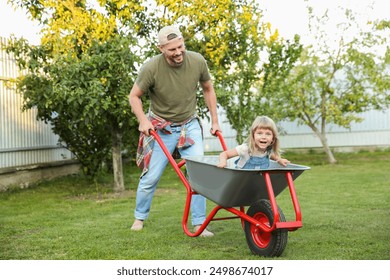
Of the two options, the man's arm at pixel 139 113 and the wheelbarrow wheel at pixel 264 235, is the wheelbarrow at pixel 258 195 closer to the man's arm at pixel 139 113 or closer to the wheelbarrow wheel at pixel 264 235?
the wheelbarrow wheel at pixel 264 235

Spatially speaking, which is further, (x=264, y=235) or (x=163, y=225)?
(x=163, y=225)

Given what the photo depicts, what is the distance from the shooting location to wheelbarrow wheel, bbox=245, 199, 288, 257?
3.36 meters

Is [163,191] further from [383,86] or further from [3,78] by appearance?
[383,86]

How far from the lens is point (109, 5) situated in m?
7.07

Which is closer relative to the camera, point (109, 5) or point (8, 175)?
point (109, 5)

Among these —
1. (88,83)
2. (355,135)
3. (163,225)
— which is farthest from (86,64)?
(355,135)

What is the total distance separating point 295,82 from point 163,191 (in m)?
4.20

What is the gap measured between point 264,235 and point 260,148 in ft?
1.61

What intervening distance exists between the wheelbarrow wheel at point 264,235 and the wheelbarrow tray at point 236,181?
0.27 feet

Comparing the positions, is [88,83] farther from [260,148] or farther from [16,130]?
[260,148]

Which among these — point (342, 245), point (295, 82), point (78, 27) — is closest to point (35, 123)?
point (78, 27)

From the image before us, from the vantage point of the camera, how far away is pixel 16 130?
25.6ft

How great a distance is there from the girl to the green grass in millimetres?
520

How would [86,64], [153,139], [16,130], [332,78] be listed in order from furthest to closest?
[332,78], [16,130], [86,64], [153,139]
